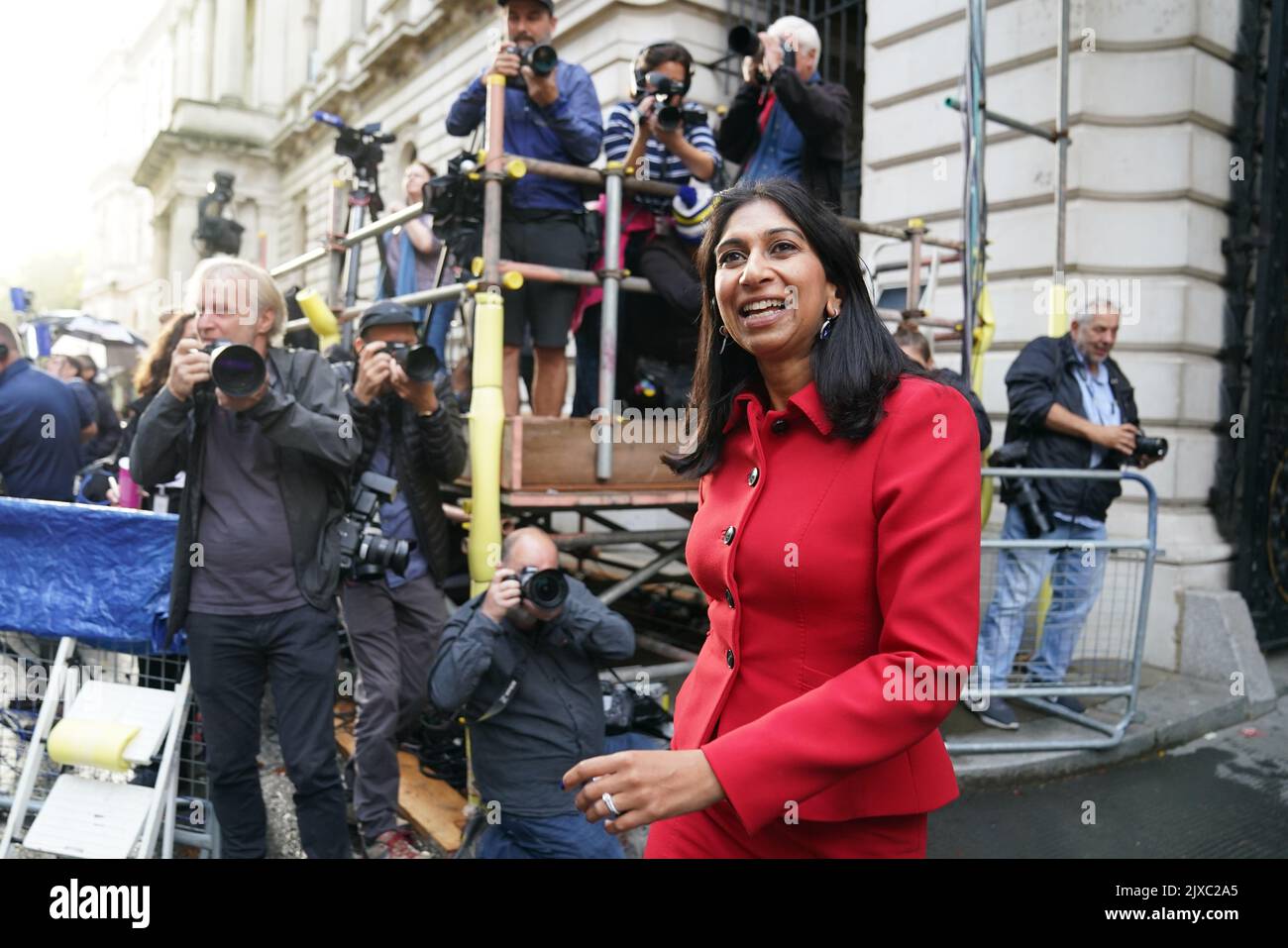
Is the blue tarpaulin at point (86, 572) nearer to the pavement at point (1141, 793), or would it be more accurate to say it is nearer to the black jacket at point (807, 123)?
the pavement at point (1141, 793)

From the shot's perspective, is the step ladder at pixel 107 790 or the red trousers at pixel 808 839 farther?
the step ladder at pixel 107 790

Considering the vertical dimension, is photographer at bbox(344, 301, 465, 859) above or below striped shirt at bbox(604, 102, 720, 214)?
below

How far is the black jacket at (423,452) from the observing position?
3832 millimetres

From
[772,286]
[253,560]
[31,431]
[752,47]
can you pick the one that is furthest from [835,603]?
[31,431]

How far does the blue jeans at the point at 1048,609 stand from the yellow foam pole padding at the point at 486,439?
2.53 metres

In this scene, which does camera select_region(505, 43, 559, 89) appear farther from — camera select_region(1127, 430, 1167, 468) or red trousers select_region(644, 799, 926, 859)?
camera select_region(1127, 430, 1167, 468)

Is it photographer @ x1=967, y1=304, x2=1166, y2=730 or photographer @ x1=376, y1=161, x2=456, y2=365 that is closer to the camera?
photographer @ x1=967, y1=304, x2=1166, y2=730

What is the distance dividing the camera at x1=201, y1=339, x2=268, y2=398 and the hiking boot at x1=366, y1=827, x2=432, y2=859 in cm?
188

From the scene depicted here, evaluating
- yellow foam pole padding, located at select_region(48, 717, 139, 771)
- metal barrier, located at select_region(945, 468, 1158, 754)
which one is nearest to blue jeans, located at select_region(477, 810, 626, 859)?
yellow foam pole padding, located at select_region(48, 717, 139, 771)

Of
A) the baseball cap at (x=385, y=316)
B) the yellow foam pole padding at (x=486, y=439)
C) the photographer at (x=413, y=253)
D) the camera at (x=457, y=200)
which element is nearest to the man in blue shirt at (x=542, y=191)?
the camera at (x=457, y=200)

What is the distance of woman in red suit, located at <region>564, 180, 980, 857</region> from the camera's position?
54.2 inches

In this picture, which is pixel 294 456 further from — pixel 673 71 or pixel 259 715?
pixel 673 71

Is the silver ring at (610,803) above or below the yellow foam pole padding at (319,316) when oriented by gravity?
below
